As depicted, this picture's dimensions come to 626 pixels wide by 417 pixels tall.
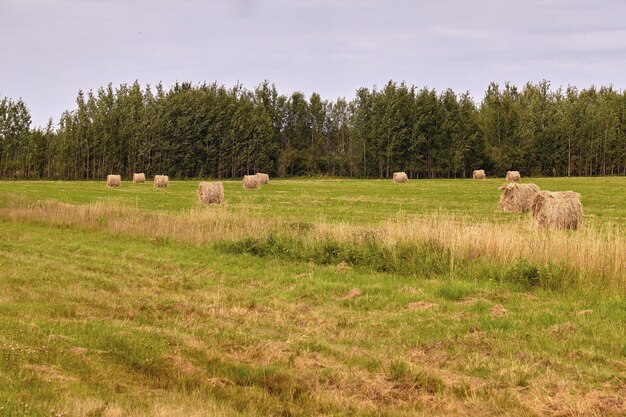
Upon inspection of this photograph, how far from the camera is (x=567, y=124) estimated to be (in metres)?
87.8

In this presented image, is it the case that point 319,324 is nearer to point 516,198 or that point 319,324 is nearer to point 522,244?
point 522,244

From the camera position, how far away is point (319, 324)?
9.80 meters

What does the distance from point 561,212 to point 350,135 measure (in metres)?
81.3

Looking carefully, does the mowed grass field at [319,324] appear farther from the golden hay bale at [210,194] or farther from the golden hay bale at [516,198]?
the golden hay bale at [210,194]

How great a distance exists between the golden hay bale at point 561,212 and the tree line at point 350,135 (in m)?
67.2

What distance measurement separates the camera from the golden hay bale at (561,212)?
2064cm

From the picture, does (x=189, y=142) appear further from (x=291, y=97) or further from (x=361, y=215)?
(x=361, y=215)

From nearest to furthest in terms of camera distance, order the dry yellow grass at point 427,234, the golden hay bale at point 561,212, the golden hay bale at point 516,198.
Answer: the dry yellow grass at point 427,234
the golden hay bale at point 561,212
the golden hay bale at point 516,198

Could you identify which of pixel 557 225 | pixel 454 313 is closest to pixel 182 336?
pixel 454 313

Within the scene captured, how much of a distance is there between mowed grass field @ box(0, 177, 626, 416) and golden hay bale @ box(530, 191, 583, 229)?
6.75m

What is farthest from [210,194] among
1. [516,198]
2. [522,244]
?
[522,244]

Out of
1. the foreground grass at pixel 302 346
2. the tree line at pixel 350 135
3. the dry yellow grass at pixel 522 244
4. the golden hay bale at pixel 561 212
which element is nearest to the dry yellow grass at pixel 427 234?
the dry yellow grass at pixel 522 244

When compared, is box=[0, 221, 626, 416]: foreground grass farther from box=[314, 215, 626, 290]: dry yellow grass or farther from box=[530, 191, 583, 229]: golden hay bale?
box=[530, 191, 583, 229]: golden hay bale

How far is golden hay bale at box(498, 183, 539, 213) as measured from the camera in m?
27.5
